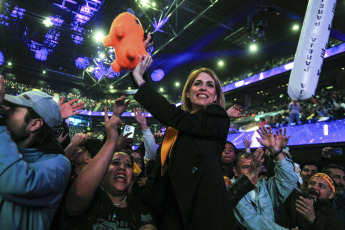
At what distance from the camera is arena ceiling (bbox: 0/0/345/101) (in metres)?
11.4

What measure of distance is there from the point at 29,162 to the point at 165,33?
13.2 metres

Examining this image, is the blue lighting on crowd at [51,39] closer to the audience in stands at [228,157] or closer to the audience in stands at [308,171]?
the audience in stands at [228,157]

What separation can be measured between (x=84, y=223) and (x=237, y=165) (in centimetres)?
167

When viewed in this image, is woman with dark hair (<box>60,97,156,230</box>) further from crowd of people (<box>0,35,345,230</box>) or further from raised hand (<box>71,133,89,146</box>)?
raised hand (<box>71,133,89,146</box>)

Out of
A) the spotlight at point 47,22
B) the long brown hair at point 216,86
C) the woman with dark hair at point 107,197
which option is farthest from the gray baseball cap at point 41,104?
the spotlight at point 47,22

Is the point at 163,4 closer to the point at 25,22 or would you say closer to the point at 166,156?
the point at 25,22

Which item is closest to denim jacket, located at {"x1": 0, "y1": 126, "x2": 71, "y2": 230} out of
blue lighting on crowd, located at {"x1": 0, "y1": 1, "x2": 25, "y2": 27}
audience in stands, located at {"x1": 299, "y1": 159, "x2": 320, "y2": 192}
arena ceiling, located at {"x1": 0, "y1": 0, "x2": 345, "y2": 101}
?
audience in stands, located at {"x1": 299, "y1": 159, "x2": 320, "y2": 192}

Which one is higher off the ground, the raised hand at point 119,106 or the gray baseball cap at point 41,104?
the raised hand at point 119,106

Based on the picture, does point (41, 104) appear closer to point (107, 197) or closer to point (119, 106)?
point (119, 106)

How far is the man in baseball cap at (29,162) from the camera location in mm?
992

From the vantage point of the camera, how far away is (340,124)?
8.28 m

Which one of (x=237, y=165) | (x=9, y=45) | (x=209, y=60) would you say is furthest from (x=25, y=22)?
(x=237, y=165)

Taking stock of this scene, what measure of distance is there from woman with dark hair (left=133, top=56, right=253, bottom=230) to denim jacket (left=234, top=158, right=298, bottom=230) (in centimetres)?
103

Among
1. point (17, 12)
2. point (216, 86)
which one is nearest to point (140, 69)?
point (216, 86)
